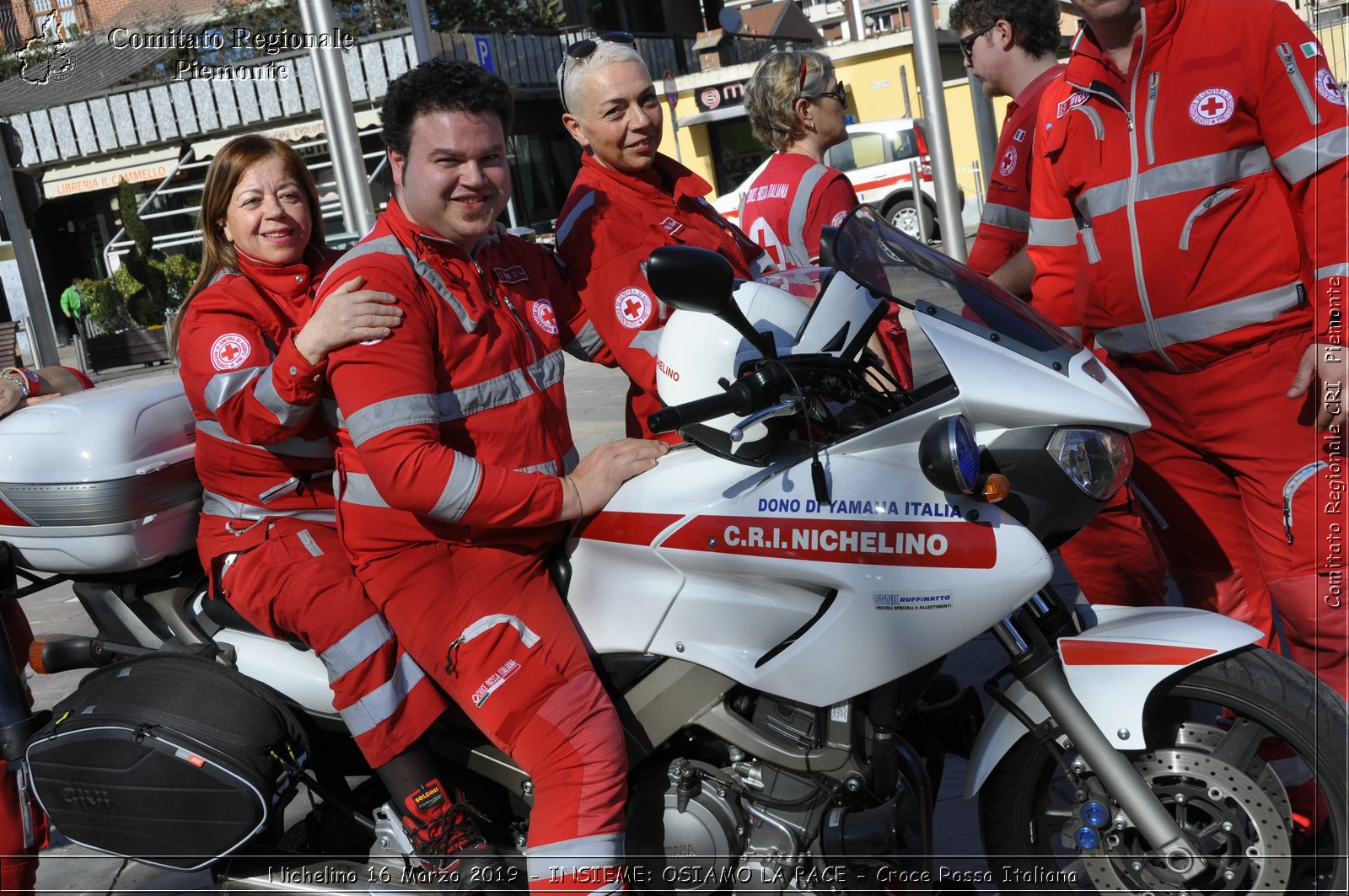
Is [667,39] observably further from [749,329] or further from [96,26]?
[749,329]

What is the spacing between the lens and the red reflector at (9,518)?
3.08 metres

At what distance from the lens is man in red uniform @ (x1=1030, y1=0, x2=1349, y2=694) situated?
269 cm

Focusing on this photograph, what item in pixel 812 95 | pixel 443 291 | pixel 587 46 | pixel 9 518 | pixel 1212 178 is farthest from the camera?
pixel 812 95

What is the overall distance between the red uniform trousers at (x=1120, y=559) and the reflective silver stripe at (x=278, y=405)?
6.24 ft

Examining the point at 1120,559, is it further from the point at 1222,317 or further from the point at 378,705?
the point at 378,705

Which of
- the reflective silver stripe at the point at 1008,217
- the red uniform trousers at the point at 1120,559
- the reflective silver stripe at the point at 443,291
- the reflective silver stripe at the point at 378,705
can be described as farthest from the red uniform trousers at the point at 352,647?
the reflective silver stripe at the point at 1008,217

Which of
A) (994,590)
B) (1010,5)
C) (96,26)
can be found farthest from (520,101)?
(994,590)

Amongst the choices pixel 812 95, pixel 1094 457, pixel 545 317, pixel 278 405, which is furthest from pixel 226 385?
pixel 812 95

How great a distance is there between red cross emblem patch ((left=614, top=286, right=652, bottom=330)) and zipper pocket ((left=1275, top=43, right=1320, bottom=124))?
1.50 meters

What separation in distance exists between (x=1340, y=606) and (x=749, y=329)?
157 centimetres

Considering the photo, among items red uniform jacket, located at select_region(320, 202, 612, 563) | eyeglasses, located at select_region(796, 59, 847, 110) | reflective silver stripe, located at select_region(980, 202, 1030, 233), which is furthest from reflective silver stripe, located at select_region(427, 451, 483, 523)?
eyeglasses, located at select_region(796, 59, 847, 110)

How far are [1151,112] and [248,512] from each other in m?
2.27

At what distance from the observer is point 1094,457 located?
A: 2.32 metres

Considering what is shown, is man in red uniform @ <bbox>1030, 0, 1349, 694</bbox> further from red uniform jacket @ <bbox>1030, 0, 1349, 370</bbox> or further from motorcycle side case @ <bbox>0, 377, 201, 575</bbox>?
motorcycle side case @ <bbox>0, 377, 201, 575</bbox>
